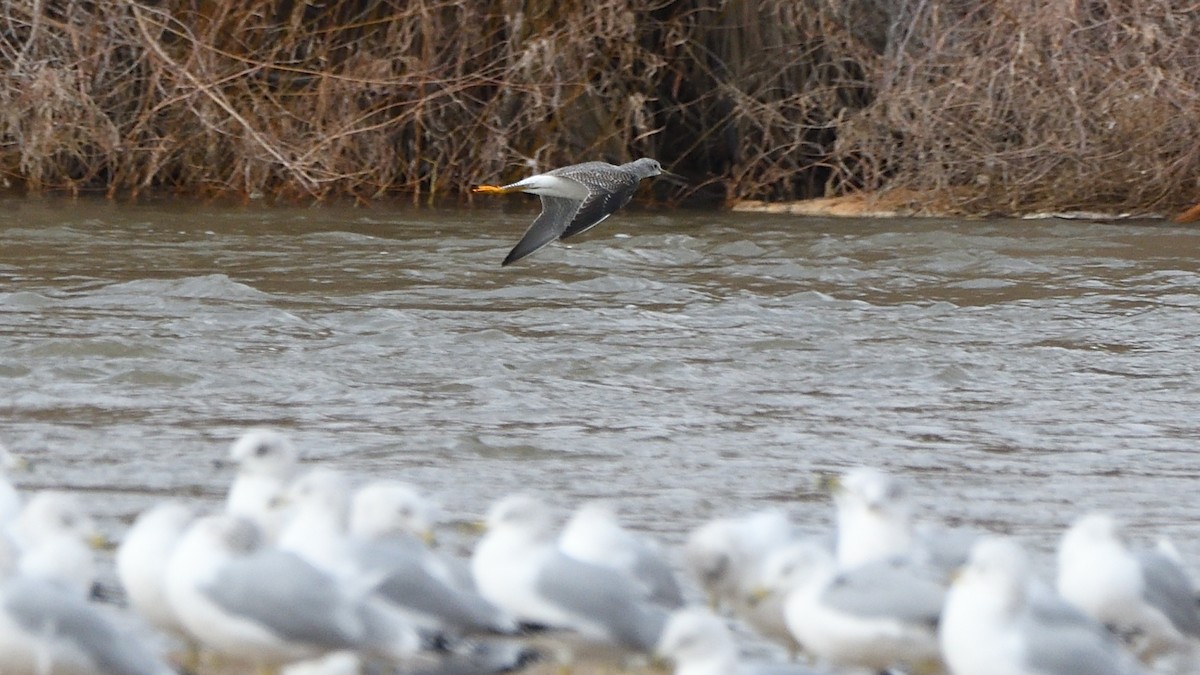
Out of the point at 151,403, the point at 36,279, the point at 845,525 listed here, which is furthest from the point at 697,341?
the point at 845,525

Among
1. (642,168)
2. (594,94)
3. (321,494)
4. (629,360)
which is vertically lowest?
(629,360)

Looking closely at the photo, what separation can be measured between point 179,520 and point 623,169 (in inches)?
212

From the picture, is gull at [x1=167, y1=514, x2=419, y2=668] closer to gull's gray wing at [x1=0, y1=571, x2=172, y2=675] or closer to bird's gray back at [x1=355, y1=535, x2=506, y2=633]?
bird's gray back at [x1=355, y1=535, x2=506, y2=633]

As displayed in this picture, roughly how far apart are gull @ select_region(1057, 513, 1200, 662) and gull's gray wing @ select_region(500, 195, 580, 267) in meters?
4.98

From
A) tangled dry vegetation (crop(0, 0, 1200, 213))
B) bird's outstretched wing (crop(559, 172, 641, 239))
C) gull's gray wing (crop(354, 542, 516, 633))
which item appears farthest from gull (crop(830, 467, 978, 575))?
tangled dry vegetation (crop(0, 0, 1200, 213))

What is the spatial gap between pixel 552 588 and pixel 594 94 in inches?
401

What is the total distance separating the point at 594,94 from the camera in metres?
13.8

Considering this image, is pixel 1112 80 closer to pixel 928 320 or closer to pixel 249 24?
pixel 928 320

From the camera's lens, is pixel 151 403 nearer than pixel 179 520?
No

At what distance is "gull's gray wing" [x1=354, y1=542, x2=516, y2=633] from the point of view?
382 cm

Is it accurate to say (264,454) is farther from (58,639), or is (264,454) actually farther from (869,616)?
→ (869,616)

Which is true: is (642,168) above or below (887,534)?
above

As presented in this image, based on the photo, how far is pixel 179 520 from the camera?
4.10 meters

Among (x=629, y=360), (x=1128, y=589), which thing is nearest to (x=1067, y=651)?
(x=1128, y=589)
